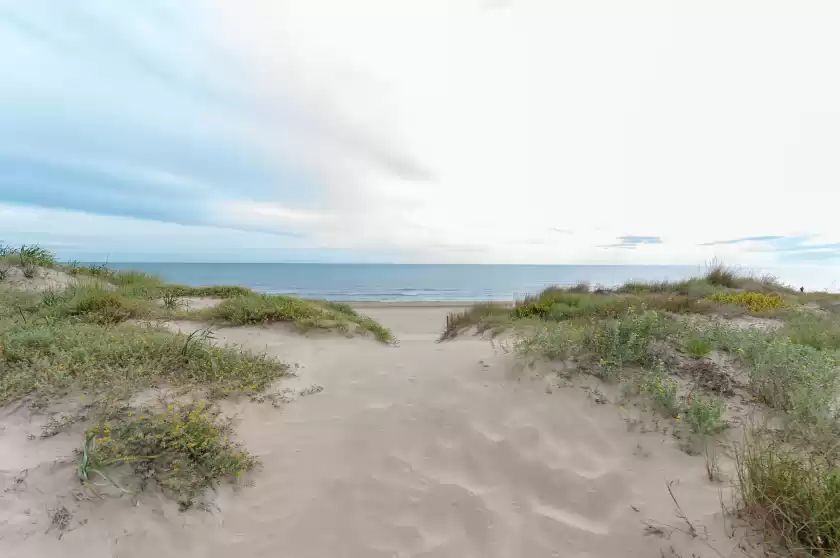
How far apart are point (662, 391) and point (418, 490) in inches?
105

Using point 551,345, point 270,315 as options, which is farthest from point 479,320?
point 270,315

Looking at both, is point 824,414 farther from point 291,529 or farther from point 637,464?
point 291,529

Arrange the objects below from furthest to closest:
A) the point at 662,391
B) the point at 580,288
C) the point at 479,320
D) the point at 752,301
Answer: the point at 580,288 → the point at 752,301 → the point at 479,320 → the point at 662,391

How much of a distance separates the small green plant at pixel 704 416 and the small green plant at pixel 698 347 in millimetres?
1376

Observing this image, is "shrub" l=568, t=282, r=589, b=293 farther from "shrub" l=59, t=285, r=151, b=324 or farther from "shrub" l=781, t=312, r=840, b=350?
"shrub" l=59, t=285, r=151, b=324

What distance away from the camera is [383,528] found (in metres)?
2.92

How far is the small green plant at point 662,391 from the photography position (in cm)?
405

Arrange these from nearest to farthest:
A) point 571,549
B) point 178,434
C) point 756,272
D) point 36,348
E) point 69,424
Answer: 1. point 571,549
2. point 178,434
3. point 69,424
4. point 36,348
5. point 756,272

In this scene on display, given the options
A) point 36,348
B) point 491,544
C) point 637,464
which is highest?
point 36,348

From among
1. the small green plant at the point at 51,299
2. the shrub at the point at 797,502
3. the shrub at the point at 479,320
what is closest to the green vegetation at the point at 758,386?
the shrub at the point at 797,502

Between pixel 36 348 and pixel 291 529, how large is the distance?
3984 millimetres

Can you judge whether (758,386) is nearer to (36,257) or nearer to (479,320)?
(479,320)

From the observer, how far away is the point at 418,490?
3266 millimetres

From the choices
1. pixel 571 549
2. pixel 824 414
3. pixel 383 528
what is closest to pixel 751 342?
pixel 824 414
